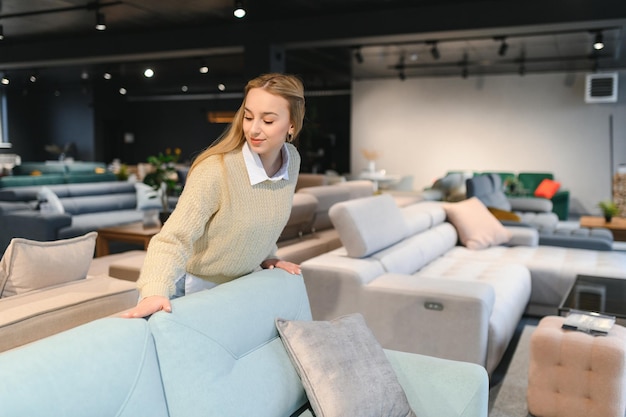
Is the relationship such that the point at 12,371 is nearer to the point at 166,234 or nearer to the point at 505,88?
the point at 166,234

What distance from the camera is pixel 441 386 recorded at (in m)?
2.03

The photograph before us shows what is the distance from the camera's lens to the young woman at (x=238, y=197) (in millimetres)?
1689

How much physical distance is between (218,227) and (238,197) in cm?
11

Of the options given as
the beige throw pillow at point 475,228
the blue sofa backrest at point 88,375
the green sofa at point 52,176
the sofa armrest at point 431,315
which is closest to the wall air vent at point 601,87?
the beige throw pillow at point 475,228

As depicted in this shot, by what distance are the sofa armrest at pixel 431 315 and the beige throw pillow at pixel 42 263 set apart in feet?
5.44

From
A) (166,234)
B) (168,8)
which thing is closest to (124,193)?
(168,8)

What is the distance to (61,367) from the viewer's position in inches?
47.8

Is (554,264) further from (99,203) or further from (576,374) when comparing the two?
(99,203)

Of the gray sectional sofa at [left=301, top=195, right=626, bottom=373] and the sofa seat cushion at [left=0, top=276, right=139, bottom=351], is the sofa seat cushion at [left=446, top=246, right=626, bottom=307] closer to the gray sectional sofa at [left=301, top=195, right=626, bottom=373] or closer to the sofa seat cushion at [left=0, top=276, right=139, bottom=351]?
the gray sectional sofa at [left=301, top=195, right=626, bottom=373]

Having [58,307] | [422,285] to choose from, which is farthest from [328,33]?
[58,307]

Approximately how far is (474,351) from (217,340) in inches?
73.1

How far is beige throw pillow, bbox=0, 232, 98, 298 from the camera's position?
6.54 feet

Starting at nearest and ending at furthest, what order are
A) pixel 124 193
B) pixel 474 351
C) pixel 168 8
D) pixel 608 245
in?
pixel 474 351 < pixel 608 245 < pixel 168 8 < pixel 124 193

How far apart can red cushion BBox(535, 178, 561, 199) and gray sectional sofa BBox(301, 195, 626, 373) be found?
617 centimetres
